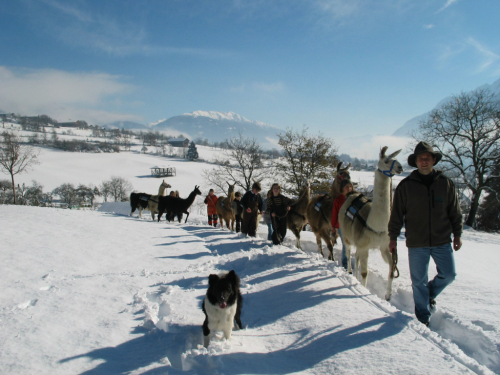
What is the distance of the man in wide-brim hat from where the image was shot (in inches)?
136

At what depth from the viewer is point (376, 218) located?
4.59m

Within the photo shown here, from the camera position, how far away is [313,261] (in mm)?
6270

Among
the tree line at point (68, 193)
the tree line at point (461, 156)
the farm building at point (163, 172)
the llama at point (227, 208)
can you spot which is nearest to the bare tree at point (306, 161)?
the tree line at point (461, 156)

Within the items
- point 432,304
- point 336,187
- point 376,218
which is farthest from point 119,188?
point 432,304

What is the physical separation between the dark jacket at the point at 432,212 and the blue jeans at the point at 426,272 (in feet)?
0.40

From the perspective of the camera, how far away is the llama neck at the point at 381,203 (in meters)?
4.48

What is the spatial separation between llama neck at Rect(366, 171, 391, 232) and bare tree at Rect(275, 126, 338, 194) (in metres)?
19.0

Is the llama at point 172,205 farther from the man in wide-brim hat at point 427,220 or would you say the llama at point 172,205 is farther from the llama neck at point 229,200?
the man in wide-brim hat at point 427,220

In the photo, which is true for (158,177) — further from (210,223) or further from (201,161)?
(210,223)

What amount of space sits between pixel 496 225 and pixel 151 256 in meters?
31.7

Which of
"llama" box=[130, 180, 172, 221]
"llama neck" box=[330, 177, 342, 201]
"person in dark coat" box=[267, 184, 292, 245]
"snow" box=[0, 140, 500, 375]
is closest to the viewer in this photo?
"snow" box=[0, 140, 500, 375]

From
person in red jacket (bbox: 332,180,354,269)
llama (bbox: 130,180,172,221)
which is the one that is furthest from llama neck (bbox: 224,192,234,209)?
person in red jacket (bbox: 332,180,354,269)

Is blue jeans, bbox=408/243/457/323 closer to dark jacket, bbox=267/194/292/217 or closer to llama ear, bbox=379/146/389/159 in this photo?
llama ear, bbox=379/146/389/159

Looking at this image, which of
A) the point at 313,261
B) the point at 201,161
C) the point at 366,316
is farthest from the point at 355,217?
the point at 201,161
